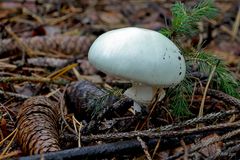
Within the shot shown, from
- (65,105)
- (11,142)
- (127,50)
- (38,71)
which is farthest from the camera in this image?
(38,71)

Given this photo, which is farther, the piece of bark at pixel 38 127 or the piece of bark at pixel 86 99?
the piece of bark at pixel 86 99

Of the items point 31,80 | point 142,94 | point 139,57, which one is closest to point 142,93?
point 142,94

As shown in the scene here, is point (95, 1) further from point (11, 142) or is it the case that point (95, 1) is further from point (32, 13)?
point (11, 142)

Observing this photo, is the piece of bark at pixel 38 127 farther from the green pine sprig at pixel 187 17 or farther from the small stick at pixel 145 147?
the green pine sprig at pixel 187 17

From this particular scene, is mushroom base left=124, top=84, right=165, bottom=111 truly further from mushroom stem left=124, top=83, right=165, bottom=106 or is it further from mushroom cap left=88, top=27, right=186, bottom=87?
mushroom cap left=88, top=27, right=186, bottom=87

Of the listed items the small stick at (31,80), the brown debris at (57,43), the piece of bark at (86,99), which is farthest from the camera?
the brown debris at (57,43)

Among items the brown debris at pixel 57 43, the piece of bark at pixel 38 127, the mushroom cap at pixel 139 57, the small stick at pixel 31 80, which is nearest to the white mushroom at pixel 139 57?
the mushroom cap at pixel 139 57

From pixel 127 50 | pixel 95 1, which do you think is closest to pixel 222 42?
pixel 95 1

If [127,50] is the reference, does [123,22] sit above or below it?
below
